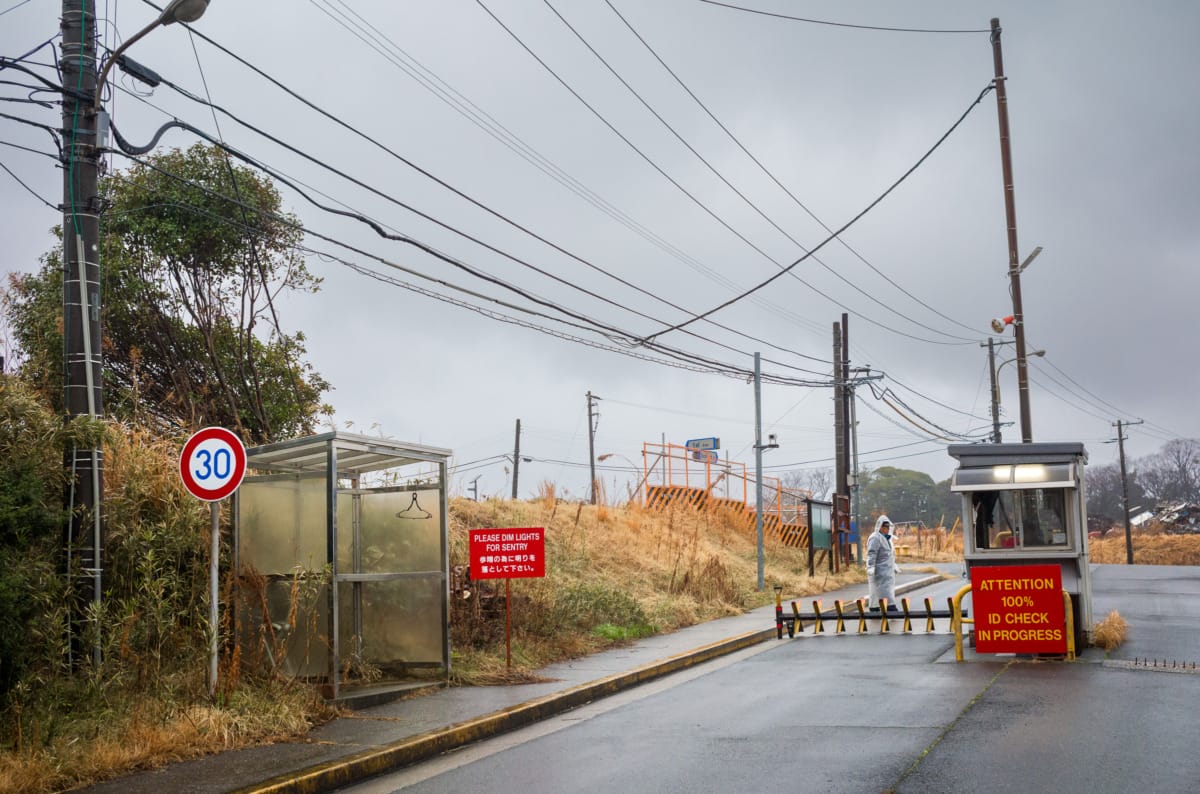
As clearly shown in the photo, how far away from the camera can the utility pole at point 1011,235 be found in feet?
85.6

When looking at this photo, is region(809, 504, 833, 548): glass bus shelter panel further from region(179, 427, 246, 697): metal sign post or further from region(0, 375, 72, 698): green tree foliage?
region(0, 375, 72, 698): green tree foliage

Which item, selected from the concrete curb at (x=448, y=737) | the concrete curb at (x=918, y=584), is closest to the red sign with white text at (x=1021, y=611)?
the concrete curb at (x=448, y=737)

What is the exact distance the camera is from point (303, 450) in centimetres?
1189

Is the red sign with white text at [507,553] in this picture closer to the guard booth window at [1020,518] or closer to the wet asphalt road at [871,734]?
the wet asphalt road at [871,734]

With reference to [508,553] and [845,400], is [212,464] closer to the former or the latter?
[508,553]

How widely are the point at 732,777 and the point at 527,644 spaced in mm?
7306

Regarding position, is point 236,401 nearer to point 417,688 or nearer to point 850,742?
point 417,688

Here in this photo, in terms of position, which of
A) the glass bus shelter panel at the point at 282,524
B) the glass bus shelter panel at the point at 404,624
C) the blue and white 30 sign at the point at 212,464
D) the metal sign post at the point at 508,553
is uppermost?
the blue and white 30 sign at the point at 212,464

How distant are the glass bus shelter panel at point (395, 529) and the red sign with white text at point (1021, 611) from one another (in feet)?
23.3

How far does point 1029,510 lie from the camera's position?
15.2 m

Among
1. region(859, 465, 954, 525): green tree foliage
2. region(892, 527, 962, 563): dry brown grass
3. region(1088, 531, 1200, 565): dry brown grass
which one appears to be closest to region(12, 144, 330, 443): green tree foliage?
region(892, 527, 962, 563): dry brown grass

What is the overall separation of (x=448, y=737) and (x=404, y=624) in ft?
9.90

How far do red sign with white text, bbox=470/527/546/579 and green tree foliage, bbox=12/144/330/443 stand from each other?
7.56 meters

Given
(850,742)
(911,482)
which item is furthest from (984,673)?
(911,482)
